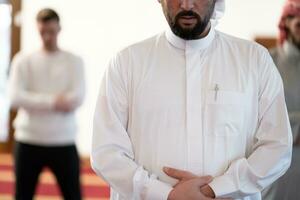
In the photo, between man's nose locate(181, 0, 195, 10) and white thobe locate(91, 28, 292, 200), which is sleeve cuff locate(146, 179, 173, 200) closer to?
white thobe locate(91, 28, 292, 200)

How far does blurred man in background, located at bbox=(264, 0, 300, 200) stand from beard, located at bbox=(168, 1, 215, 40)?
75 cm

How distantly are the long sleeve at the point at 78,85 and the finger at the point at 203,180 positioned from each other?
5.78 ft

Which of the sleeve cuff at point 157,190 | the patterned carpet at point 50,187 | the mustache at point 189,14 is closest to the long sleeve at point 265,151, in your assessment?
the sleeve cuff at point 157,190

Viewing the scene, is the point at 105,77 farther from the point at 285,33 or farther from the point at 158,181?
the point at 285,33

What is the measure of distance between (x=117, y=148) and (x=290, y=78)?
1003mm

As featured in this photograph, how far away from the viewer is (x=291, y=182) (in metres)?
2.24

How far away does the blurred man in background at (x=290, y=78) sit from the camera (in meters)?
2.24

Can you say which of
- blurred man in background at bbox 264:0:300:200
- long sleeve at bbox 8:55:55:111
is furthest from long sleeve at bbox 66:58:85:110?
blurred man in background at bbox 264:0:300:200

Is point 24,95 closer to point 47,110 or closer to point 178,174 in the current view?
point 47,110

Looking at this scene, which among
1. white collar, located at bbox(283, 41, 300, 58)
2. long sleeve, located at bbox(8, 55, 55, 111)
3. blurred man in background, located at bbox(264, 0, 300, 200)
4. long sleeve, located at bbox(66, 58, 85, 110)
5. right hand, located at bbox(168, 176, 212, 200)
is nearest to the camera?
right hand, located at bbox(168, 176, 212, 200)

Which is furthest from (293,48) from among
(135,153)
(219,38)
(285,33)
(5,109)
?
(5,109)

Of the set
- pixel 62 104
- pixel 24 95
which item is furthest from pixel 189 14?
pixel 24 95

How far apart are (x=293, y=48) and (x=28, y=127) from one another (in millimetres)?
1626

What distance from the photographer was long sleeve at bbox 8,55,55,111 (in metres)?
3.12
